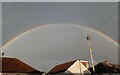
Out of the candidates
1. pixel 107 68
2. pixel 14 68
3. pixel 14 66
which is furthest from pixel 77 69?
pixel 14 66

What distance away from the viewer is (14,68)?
5956cm

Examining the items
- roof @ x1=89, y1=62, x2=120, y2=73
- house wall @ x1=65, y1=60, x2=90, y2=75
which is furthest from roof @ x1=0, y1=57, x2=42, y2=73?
roof @ x1=89, y1=62, x2=120, y2=73

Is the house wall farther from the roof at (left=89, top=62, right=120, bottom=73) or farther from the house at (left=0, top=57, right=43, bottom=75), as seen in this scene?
the house at (left=0, top=57, right=43, bottom=75)

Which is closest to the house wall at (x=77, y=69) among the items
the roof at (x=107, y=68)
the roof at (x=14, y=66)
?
the roof at (x=107, y=68)

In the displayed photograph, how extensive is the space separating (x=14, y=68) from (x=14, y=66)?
1133mm

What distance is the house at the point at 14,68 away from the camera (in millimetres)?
57938

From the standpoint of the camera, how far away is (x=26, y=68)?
201 ft

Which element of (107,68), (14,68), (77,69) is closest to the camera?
(107,68)

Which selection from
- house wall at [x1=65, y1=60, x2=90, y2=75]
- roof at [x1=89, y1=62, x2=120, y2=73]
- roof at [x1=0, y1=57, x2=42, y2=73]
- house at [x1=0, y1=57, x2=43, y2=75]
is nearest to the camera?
roof at [x1=89, y1=62, x2=120, y2=73]

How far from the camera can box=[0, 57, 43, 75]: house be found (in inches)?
2281

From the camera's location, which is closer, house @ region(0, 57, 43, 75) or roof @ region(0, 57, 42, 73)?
house @ region(0, 57, 43, 75)

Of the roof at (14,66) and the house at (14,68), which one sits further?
the roof at (14,66)

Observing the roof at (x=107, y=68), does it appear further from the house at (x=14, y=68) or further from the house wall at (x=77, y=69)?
the house at (x=14, y=68)

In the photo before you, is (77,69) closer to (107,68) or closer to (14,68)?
(107,68)
